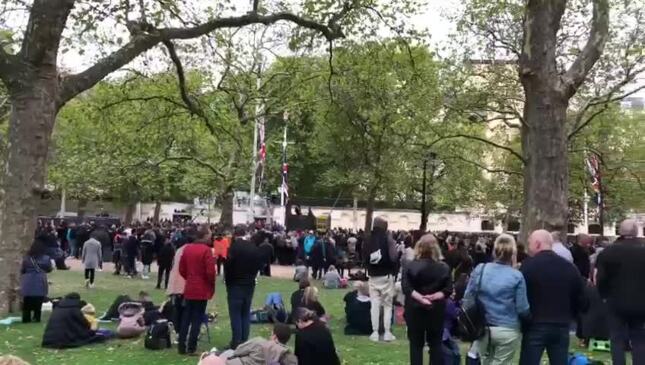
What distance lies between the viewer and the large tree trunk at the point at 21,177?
45.1ft

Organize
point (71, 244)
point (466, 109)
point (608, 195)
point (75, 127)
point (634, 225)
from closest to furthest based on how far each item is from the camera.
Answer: point (634, 225)
point (466, 109)
point (71, 244)
point (75, 127)
point (608, 195)

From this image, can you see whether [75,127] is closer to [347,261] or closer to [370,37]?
[347,261]

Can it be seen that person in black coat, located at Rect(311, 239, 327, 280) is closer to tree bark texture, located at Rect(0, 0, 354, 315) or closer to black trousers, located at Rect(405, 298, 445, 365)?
A: tree bark texture, located at Rect(0, 0, 354, 315)

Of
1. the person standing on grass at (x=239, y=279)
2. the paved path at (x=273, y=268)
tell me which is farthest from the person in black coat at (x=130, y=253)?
the person standing on grass at (x=239, y=279)

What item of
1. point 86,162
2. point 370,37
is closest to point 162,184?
point 86,162

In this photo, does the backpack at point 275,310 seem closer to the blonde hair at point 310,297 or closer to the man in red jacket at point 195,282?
the man in red jacket at point 195,282

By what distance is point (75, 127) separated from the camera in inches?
1732

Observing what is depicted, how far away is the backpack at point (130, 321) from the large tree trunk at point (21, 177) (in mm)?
2951

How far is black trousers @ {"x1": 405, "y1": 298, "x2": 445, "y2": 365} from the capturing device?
307 inches

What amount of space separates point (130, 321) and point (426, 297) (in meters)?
5.87

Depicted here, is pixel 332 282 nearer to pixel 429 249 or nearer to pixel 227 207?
pixel 227 207

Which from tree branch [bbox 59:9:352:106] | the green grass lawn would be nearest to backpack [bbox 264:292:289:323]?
the green grass lawn

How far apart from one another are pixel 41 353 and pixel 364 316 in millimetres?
5143

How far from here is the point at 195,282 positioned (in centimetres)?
1003
